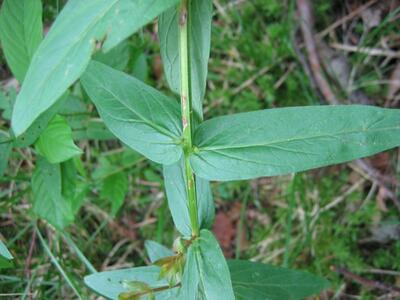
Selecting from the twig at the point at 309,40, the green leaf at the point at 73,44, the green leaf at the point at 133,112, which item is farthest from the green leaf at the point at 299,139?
the twig at the point at 309,40

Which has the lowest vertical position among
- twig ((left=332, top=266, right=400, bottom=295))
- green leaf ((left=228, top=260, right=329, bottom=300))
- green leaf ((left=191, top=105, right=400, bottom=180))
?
twig ((left=332, top=266, right=400, bottom=295))

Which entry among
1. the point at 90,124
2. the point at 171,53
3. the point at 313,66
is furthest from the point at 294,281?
the point at 313,66

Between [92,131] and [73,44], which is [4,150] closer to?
[92,131]

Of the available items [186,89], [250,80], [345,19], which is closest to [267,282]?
[186,89]

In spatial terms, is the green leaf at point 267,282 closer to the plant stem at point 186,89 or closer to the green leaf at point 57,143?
the plant stem at point 186,89

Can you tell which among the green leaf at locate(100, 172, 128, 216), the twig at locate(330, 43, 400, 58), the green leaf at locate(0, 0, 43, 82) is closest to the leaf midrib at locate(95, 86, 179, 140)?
the green leaf at locate(0, 0, 43, 82)

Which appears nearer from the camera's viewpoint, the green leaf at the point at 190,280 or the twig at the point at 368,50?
the green leaf at the point at 190,280

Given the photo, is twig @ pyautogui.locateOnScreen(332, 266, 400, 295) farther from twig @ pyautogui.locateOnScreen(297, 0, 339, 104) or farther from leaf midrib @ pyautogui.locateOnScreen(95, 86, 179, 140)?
leaf midrib @ pyautogui.locateOnScreen(95, 86, 179, 140)

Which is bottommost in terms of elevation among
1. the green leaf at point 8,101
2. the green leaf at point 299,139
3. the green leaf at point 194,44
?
the green leaf at point 299,139

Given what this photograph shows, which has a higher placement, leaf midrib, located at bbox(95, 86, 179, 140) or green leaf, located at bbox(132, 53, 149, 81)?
green leaf, located at bbox(132, 53, 149, 81)
